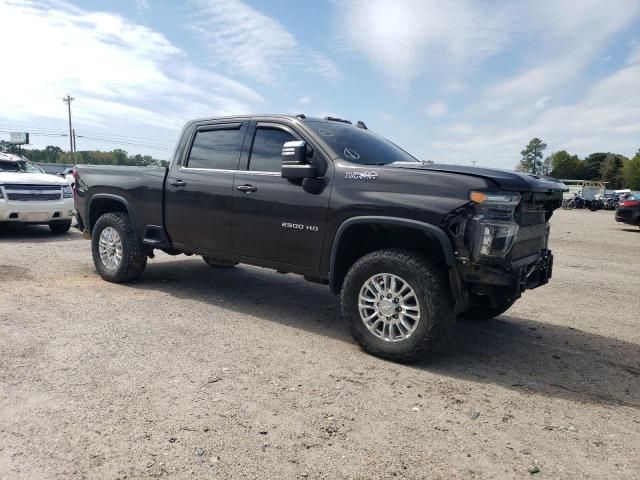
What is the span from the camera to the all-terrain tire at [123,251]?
6055 mm

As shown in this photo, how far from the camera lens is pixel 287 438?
276 centimetres

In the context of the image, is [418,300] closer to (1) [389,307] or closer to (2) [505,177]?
(1) [389,307]

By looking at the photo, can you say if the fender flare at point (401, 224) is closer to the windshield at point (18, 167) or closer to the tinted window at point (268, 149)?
the tinted window at point (268, 149)

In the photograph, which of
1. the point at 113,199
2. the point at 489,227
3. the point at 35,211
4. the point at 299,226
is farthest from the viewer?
the point at 35,211

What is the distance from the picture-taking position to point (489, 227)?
3547 mm

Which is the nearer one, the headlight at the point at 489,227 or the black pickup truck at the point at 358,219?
the headlight at the point at 489,227

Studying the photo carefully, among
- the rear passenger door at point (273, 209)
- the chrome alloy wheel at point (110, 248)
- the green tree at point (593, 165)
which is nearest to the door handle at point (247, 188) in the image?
the rear passenger door at point (273, 209)

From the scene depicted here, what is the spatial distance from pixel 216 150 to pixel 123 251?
1843 mm

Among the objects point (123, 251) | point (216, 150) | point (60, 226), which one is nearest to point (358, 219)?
point (216, 150)

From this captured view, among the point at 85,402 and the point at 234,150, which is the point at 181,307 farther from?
the point at 85,402

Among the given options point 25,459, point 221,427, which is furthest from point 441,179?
point 25,459

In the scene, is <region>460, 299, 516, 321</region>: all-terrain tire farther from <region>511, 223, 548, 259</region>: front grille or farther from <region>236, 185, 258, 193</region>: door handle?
<region>236, 185, 258, 193</region>: door handle

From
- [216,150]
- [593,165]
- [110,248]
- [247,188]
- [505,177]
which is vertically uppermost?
[593,165]

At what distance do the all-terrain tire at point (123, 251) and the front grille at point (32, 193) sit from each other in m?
4.42
